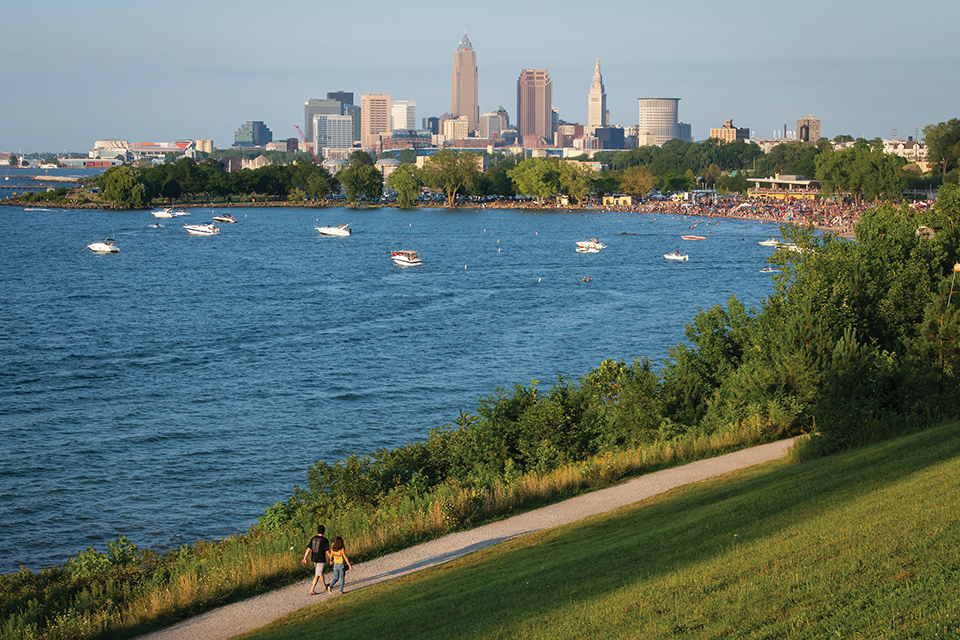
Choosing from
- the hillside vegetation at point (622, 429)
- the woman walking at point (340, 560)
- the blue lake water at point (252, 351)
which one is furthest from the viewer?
the blue lake water at point (252, 351)

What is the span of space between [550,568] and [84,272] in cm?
Answer: 9659

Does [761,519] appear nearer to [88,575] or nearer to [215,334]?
[88,575]

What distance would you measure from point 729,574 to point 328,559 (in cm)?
827

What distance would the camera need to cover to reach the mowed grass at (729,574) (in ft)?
39.4

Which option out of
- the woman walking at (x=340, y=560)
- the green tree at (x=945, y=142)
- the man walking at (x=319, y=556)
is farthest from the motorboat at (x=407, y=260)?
the green tree at (x=945, y=142)

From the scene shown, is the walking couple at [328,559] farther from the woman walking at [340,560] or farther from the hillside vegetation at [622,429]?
the hillside vegetation at [622,429]

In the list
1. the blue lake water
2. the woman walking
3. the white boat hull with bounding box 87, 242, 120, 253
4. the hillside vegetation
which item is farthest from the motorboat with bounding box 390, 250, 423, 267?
the woman walking

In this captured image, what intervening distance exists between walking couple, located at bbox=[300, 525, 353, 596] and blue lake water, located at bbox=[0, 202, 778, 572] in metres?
12.8

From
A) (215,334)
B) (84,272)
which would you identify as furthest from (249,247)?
(215,334)

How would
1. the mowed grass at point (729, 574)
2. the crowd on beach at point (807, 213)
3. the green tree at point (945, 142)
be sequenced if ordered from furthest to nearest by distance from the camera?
the green tree at point (945, 142), the crowd on beach at point (807, 213), the mowed grass at point (729, 574)

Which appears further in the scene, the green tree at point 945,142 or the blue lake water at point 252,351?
the green tree at point 945,142

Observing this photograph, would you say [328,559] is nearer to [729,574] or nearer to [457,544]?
[457,544]

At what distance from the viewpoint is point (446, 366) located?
56.0 metres

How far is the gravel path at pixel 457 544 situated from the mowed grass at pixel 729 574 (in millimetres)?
690
